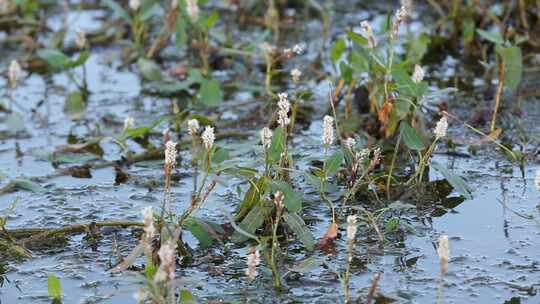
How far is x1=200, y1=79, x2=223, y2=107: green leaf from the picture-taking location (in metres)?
3.68

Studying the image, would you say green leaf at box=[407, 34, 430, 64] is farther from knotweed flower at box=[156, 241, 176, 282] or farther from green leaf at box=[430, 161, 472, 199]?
knotweed flower at box=[156, 241, 176, 282]

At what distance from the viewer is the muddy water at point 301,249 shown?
2.37 m

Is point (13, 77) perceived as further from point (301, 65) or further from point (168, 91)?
point (301, 65)

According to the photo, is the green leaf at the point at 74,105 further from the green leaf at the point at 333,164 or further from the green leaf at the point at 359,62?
the green leaf at the point at 333,164

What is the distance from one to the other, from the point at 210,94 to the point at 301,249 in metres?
1.22

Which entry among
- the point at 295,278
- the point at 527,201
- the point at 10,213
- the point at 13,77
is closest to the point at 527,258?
the point at 527,201

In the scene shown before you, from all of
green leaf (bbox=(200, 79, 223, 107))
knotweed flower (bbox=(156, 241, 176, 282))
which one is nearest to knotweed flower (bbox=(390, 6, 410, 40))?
green leaf (bbox=(200, 79, 223, 107))

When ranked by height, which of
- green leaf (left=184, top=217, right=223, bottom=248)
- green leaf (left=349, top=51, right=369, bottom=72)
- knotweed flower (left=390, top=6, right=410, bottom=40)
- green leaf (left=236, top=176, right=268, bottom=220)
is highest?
knotweed flower (left=390, top=6, right=410, bottom=40)

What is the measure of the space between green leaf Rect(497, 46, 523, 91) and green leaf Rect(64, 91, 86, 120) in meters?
1.61

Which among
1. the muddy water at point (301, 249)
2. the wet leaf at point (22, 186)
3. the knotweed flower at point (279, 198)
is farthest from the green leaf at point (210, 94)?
the knotweed flower at point (279, 198)

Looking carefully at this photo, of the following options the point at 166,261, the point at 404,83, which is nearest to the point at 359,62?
the point at 404,83

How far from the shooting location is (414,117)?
317 centimetres

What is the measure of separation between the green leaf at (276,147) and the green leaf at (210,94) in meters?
1.09

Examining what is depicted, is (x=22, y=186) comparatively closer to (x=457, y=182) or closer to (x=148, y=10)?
(x=457, y=182)
